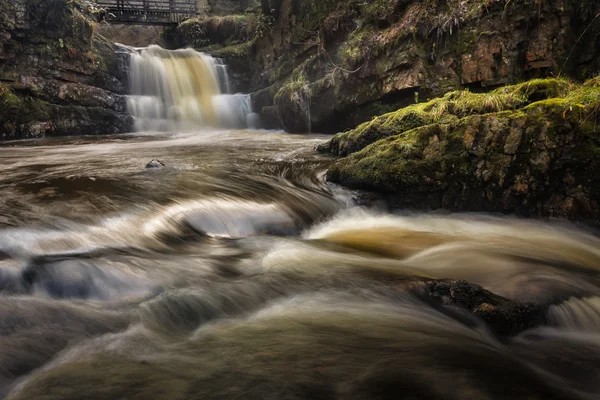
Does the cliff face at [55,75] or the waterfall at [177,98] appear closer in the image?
the cliff face at [55,75]

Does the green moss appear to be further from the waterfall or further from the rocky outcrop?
the waterfall

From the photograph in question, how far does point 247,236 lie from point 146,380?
253cm

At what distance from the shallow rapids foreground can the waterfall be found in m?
9.92

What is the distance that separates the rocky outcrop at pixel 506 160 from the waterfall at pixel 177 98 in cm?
1072

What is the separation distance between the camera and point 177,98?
15.7 meters

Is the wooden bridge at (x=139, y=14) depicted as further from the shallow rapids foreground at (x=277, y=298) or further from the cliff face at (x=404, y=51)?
the shallow rapids foreground at (x=277, y=298)

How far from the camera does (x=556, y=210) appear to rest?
4488mm

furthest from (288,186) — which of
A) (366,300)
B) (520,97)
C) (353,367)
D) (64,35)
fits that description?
(64,35)

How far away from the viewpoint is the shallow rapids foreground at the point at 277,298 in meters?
2.04

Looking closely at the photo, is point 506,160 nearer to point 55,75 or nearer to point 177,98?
point 177,98

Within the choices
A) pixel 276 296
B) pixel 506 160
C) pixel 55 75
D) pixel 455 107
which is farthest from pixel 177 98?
pixel 276 296

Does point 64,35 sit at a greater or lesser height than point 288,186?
greater

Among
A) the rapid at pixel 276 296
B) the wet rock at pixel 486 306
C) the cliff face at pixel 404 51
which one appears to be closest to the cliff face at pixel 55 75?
the cliff face at pixel 404 51

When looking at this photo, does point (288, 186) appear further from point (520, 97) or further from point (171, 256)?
point (520, 97)
